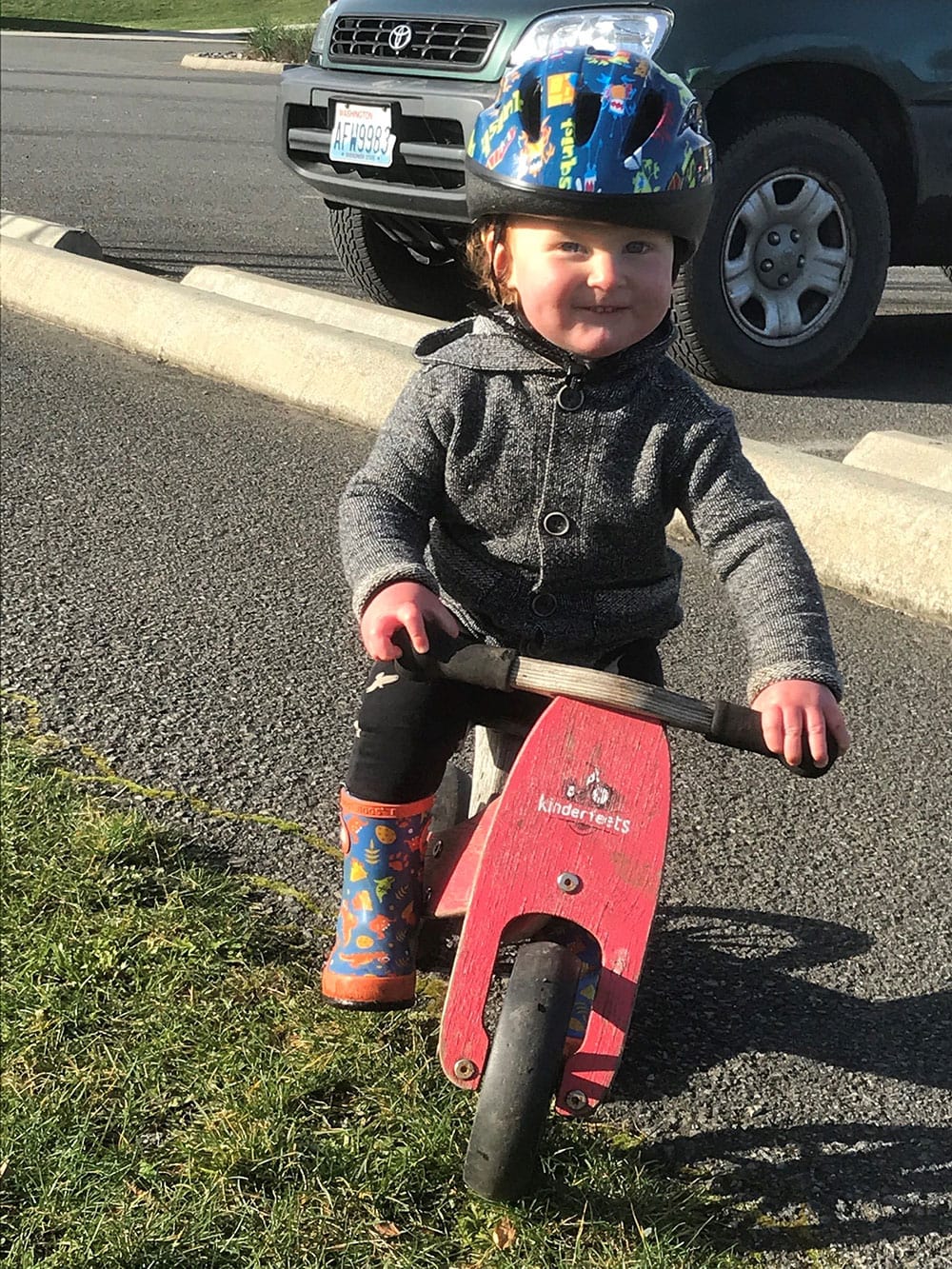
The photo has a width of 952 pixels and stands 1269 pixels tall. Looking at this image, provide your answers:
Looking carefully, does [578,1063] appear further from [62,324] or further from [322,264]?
Answer: [322,264]

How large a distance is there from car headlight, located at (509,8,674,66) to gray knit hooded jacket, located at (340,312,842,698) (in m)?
0.44

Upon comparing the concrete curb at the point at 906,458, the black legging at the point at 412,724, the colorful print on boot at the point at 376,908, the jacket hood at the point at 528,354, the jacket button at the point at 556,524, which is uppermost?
the jacket hood at the point at 528,354

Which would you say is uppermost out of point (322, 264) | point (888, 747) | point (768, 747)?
point (768, 747)

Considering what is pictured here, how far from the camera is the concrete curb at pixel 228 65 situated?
25219 mm

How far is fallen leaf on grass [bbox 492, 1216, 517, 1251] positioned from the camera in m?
2.11

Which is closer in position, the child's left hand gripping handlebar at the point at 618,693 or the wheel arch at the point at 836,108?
the child's left hand gripping handlebar at the point at 618,693

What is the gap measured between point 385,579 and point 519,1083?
71cm

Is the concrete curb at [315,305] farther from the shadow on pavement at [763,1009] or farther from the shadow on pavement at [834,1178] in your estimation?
the shadow on pavement at [834,1178]

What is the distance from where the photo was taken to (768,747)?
6.65 feet

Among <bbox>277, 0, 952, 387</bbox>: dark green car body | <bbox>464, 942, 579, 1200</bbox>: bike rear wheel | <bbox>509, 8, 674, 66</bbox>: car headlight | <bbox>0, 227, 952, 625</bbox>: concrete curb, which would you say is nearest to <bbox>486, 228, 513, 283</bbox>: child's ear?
<bbox>509, 8, 674, 66</bbox>: car headlight

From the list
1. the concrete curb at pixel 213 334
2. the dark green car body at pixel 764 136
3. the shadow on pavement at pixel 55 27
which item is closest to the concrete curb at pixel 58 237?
the concrete curb at pixel 213 334

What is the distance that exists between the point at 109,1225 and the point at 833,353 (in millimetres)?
4808

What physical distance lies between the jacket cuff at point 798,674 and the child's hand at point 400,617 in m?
0.43

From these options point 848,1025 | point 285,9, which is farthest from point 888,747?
point 285,9
